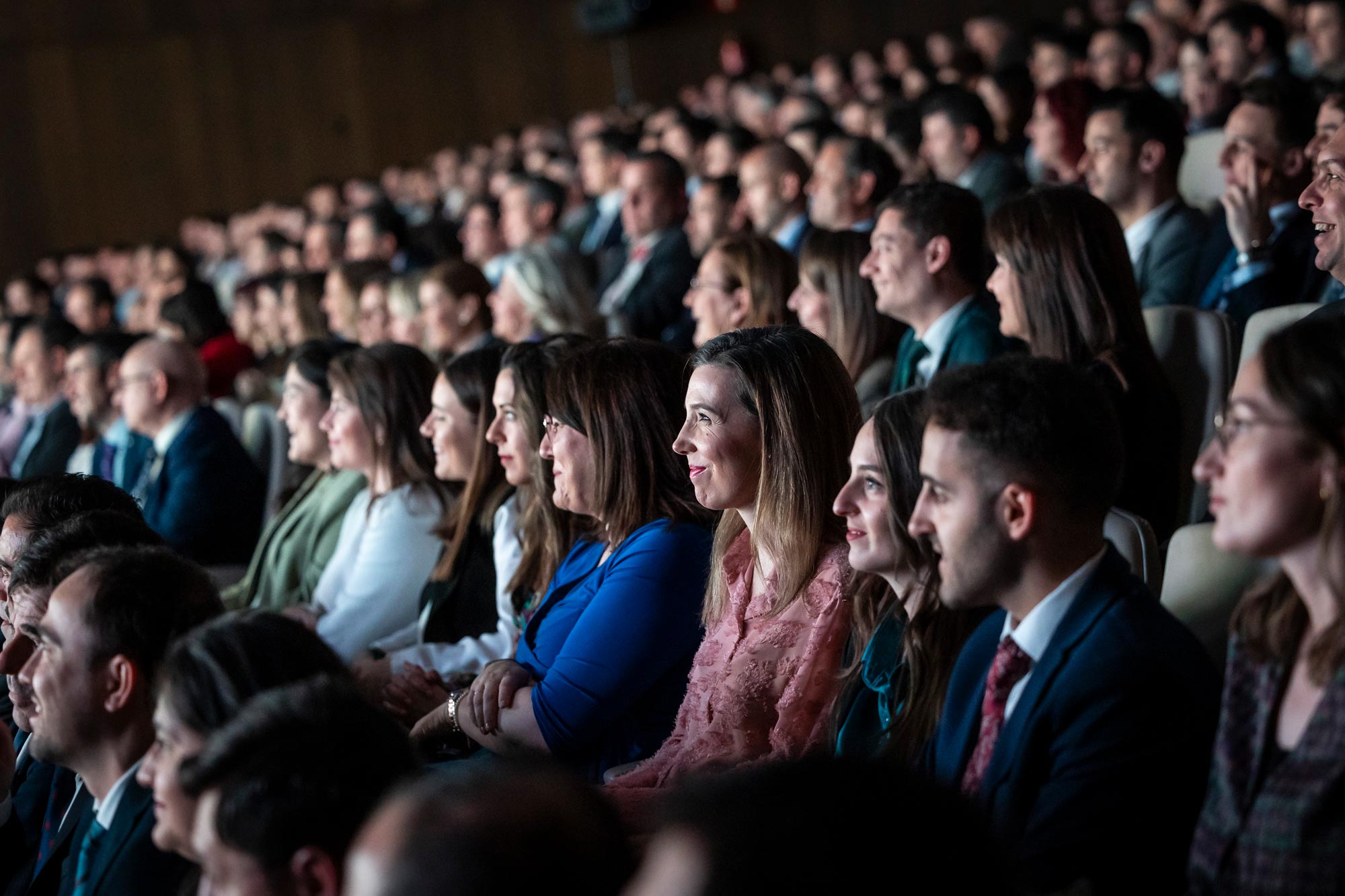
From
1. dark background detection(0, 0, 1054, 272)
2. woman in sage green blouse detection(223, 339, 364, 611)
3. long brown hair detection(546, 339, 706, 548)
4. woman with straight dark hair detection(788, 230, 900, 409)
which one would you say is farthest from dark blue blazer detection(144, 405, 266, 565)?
dark background detection(0, 0, 1054, 272)

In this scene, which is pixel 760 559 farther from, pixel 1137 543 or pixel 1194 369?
pixel 1194 369

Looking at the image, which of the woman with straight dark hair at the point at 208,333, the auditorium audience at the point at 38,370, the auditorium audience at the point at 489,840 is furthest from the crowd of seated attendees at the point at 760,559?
the woman with straight dark hair at the point at 208,333

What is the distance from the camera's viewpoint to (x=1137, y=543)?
2.09m

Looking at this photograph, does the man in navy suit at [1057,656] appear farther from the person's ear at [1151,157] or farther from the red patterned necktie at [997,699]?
the person's ear at [1151,157]

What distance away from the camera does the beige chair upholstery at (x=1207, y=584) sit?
2027mm

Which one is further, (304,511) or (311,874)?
(304,511)

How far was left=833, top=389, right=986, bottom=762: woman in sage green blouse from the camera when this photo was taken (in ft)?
6.47

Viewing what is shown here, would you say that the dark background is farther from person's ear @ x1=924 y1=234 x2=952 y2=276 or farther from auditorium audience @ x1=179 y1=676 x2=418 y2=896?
auditorium audience @ x1=179 y1=676 x2=418 y2=896

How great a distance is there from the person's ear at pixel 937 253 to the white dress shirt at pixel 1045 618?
182 centimetres

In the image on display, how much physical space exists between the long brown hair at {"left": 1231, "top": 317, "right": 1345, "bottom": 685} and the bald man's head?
3721 mm

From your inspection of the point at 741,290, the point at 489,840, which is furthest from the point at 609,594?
the point at 741,290

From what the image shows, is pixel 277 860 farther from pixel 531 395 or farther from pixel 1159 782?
pixel 531 395

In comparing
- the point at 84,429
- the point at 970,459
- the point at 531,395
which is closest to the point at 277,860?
the point at 970,459

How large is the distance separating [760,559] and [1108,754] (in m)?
0.85
